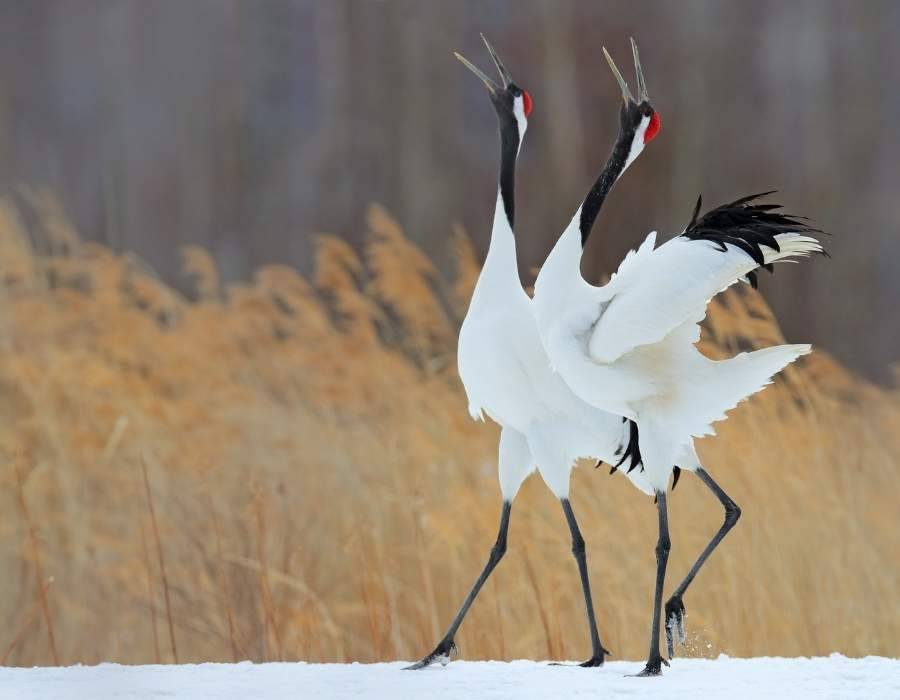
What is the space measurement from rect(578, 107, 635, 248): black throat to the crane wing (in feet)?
0.31

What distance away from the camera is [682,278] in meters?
1.61

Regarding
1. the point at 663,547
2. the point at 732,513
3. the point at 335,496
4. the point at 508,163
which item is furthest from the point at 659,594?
the point at 335,496

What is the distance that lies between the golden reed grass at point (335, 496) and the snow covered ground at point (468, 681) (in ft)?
1.72

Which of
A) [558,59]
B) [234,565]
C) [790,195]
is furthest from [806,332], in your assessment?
[234,565]

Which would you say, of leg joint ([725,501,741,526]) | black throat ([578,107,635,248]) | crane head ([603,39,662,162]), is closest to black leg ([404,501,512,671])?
leg joint ([725,501,741,526])

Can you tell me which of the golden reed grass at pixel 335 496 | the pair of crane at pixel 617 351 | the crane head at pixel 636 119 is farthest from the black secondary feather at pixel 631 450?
the golden reed grass at pixel 335 496

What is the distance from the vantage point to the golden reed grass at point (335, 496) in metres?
2.52

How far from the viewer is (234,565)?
2.82 m

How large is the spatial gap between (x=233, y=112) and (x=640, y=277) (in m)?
5.58

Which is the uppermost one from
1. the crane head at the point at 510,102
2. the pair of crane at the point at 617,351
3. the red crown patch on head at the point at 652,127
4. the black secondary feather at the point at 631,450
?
the crane head at the point at 510,102

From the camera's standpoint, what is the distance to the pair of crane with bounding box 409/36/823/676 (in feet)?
5.35

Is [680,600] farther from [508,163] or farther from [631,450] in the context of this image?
[508,163]

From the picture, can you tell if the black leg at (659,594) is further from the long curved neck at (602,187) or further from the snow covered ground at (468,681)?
the long curved neck at (602,187)

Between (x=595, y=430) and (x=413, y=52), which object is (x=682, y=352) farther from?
(x=413, y=52)
